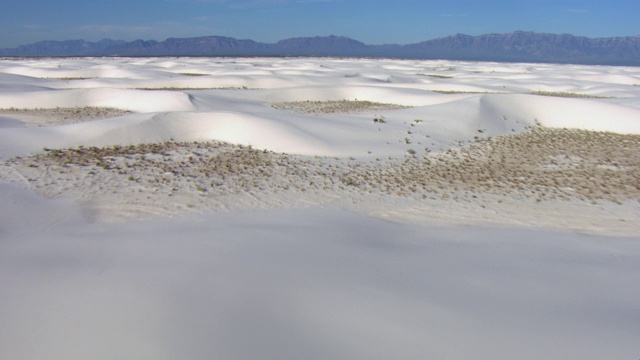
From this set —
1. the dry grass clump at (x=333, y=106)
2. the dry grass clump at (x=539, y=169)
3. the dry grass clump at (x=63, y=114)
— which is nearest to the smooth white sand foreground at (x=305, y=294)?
the dry grass clump at (x=539, y=169)

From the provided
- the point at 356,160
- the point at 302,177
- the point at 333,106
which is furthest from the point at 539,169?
the point at 333,106

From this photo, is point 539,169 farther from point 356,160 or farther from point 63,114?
point 63,114

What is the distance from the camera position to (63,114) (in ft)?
46.0

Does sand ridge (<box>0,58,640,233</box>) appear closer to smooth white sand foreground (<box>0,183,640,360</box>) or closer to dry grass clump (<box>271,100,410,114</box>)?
smooth white sand foreground (<box>0,183,640,360</box>)

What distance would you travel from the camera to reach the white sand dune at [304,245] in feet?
9.66

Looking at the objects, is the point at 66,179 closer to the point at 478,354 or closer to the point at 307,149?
the point at 307,149

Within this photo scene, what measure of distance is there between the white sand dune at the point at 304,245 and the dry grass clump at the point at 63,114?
12.5ft

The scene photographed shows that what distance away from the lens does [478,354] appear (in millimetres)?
2816

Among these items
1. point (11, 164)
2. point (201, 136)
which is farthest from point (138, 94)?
point (11, 164)

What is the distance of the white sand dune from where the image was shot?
295 cm

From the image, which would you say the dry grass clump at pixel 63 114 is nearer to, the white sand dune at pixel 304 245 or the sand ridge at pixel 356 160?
the sand ridge at pixel 356 160

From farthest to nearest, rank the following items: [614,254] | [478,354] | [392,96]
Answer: [392,96] < [614,254] < [478,354]

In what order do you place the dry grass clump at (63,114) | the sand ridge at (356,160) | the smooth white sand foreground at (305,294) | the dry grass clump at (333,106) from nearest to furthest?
the smooth white sand foreground at (305,294)
the sand ridge at (356,160)
the dry grass clump at (63,114)
the dry grass clump at (333,106)

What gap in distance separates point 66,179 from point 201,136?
11.5 feet
